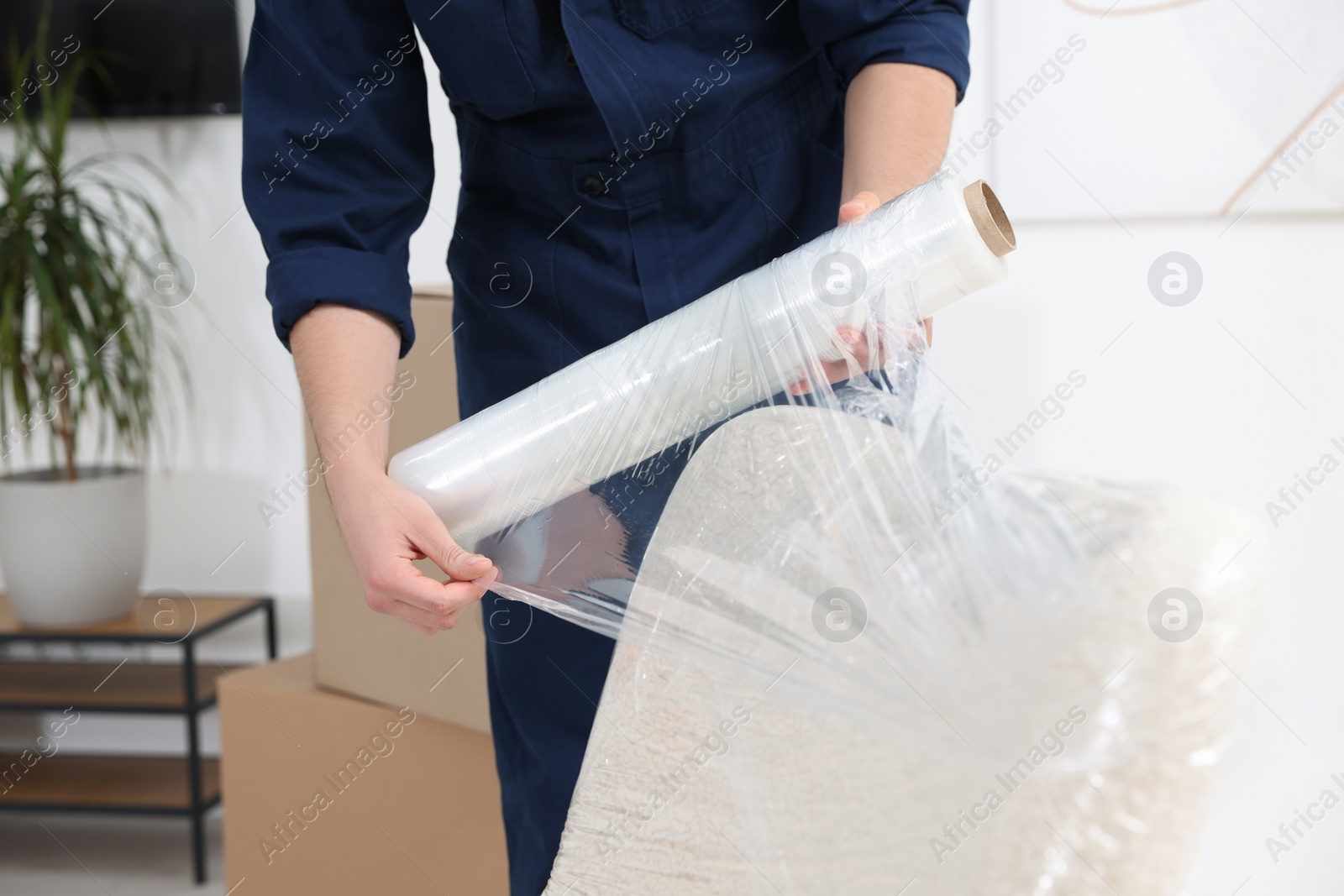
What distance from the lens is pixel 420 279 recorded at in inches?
69.6

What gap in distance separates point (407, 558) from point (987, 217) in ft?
1.15

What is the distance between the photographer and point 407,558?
23.1 inches

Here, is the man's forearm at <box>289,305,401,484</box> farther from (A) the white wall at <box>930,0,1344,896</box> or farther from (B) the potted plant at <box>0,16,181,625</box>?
(B) the potted plant at <box>0,16,181,625</box>

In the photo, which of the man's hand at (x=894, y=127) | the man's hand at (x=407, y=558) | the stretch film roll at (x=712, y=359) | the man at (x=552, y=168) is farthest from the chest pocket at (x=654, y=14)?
the man's hand at (x=407, y=558)

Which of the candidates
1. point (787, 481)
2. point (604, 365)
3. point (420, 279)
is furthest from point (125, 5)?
point (787, 481)

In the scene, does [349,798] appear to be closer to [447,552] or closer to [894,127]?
[447,552]

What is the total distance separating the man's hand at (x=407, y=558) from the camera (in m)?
0.57

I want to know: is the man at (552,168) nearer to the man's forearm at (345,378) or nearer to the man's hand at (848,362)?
the man's forearm at (345,378)

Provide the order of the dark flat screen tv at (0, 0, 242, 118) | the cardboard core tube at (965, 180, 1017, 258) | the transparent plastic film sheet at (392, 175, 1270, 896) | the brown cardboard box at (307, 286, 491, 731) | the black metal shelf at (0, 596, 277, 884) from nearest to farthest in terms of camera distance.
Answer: the transparent plastic film sheet at (392, 175, 1270, 896), the cardboard core tube at (965, 180, 1017, 258), the brown cardboard box at (307, 286, 491, 731), the black metal shelf at (0, 596, 277, 884), the dark flat screen tv at (0, 0, 242, 118)

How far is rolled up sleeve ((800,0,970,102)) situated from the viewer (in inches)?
28.3

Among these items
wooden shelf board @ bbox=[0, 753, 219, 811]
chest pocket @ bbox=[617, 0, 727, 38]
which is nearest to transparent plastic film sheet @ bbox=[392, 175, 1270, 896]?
chest pocket @ bbox=[617, 0, 727, 38]

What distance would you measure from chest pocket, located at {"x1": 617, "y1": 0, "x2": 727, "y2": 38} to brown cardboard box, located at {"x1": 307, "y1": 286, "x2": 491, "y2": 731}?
0.48 m

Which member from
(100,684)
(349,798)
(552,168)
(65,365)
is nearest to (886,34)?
(552,168)

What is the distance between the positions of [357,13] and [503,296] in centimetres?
22
